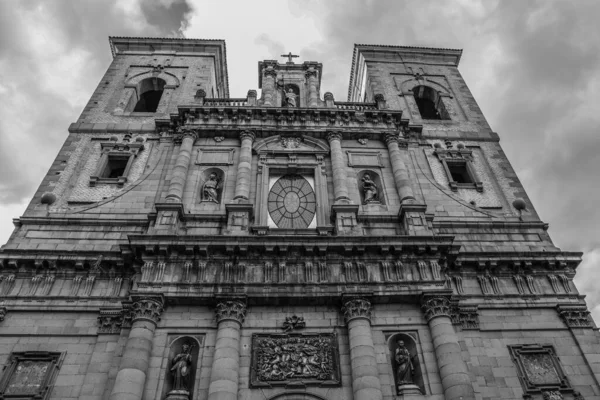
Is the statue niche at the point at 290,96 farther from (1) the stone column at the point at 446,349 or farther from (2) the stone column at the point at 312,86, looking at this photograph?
(1) the stone column at the point at 446,349

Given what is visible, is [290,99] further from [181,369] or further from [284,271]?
[181,369]

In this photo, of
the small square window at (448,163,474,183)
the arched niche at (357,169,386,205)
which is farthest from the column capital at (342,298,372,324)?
the small square window at (448,163,474,183)

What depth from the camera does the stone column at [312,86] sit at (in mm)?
22453

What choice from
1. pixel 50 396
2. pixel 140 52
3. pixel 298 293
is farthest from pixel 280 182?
pixel 140 52

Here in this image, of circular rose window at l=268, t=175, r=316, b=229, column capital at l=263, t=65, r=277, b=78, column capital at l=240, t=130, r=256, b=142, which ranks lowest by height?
circular rose window at l=268, t=175, r=316, b=229

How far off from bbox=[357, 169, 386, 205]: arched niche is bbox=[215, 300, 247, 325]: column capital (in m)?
6.54

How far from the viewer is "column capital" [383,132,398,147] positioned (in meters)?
20.0

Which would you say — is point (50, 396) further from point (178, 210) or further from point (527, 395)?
point (527, 395)

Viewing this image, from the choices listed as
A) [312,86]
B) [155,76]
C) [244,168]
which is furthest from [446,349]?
[155,76]

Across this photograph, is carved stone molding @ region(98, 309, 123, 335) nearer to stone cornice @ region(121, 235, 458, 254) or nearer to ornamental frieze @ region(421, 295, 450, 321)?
stone cornice @ region(121, 235, 458, 254)

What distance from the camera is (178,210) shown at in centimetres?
1614

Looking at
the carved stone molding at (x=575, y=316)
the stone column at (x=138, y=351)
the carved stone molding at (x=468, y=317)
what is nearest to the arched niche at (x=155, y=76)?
the stone column at (x=138, y=351)

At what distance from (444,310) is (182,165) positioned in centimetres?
1096

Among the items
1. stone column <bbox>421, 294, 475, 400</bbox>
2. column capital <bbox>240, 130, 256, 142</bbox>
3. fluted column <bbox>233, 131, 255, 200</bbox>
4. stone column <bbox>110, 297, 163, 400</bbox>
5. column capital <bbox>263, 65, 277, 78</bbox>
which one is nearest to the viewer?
stone column <bbox>110, 297, 163, 400</bbox>
